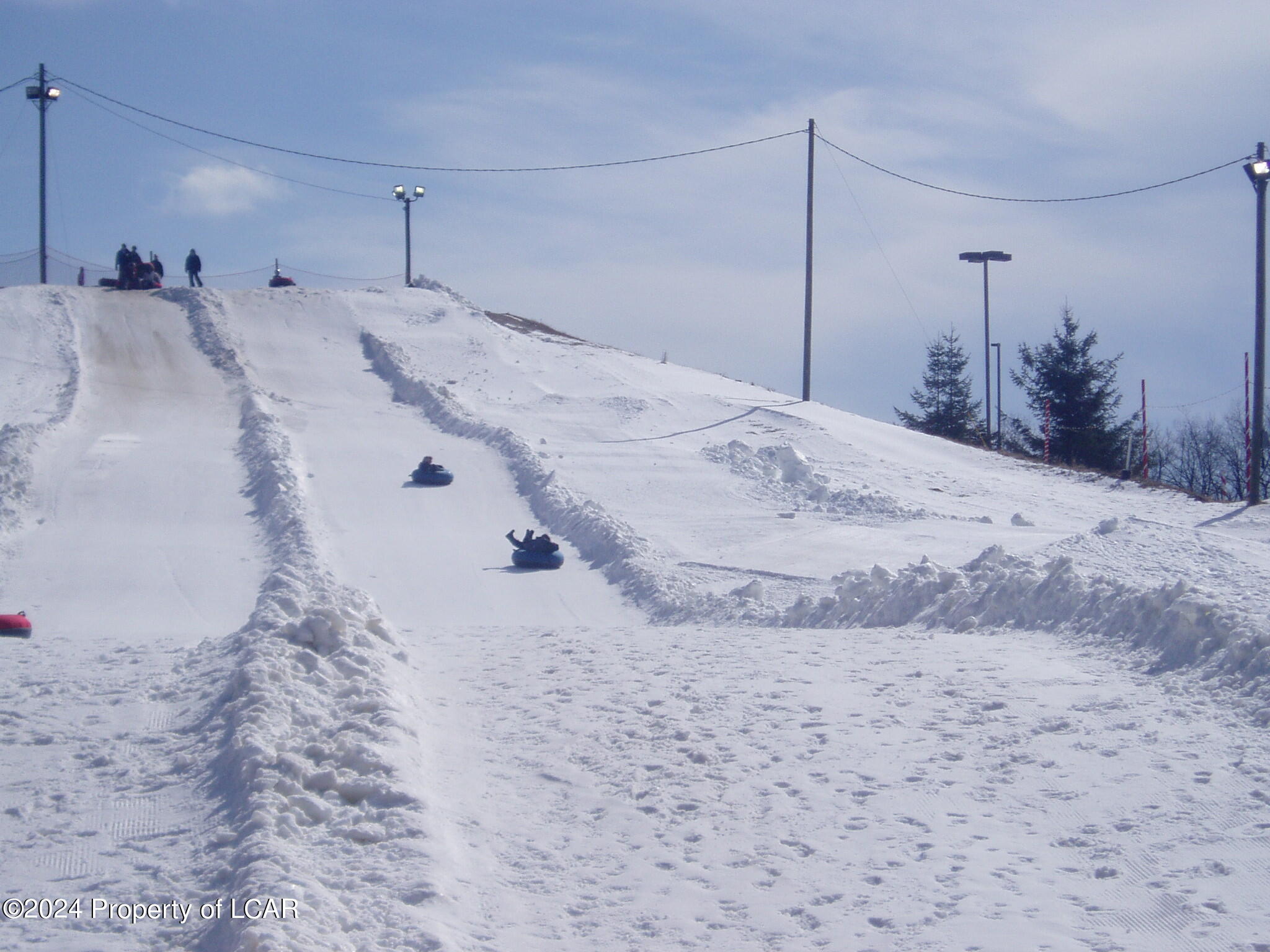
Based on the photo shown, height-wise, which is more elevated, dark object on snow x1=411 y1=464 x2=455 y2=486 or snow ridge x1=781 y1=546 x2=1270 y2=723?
dark object on snow x1=411 y1=464 x2=455 y2=486

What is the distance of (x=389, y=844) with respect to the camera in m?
5.74

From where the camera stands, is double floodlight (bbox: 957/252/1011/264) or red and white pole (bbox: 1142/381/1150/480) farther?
double floodlight (bbox: 957/252/1011/264)

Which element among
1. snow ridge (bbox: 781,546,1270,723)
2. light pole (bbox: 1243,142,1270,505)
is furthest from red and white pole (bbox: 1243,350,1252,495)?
snow ridge (bbox: 781,546,1270,723)

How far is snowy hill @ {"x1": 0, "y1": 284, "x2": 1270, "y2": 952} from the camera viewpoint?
203 inches

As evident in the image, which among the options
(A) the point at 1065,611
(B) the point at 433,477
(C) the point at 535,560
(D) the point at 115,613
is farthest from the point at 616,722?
(B) the point at 433,477

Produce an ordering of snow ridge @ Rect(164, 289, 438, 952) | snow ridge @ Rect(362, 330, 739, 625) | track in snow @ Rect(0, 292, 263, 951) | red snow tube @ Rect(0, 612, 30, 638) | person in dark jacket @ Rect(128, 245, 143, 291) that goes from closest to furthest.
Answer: snow ridge @ Rect(164, 289, 438, 952) → track in snow @ Rect(0, 292, 263, 951) → red snow tube @ Rect(0, 612, 30, 638) → snow ridge @ Rect(362, 330, 739, 625) → person in dark jacket @ Rect(128, 245, 143, 291)

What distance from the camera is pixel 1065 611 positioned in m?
9.63

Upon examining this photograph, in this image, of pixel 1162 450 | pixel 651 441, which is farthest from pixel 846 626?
pixel 1162 450

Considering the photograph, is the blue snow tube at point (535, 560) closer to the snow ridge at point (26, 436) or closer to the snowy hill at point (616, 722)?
the snowy hill at point (616, 722)

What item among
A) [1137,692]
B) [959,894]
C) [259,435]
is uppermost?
[259,435]

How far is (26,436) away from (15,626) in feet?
30.4

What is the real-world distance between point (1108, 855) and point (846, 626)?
18.1ft

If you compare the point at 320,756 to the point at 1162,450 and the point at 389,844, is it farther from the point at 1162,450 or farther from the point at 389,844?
the point at 1162,450

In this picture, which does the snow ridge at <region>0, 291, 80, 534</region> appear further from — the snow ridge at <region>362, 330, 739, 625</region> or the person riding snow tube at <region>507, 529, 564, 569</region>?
the snow ridge at <region>362, 330, 739, 625</region>
